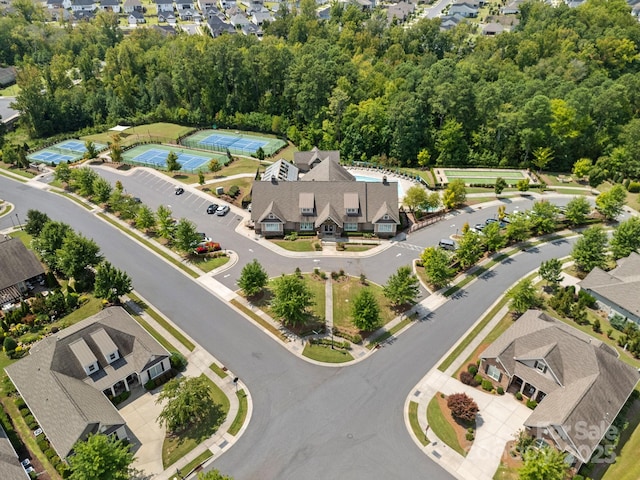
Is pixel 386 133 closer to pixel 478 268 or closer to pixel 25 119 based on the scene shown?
pixel 478 268

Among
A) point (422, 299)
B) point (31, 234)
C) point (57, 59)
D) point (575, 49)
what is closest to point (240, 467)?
point (422, 299)

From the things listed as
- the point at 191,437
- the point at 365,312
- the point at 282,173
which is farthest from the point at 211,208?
the point at 191,437

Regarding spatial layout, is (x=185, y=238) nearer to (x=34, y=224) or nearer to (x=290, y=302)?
(x=290, y=302)

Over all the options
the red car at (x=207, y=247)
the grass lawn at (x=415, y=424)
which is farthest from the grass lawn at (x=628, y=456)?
the red car at (x=207, y=247)

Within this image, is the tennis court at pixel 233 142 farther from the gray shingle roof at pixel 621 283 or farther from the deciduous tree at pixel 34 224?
the gray shingle roof at pixel 621 283

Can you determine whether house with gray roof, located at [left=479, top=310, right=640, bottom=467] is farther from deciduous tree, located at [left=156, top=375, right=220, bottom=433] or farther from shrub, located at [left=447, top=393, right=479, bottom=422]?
deciduous tree, located at [left=156, top=375, right=220, bottom=433]

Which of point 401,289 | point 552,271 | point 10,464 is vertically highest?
point 401,289

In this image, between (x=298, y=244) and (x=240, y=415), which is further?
(x=298, y=244)
